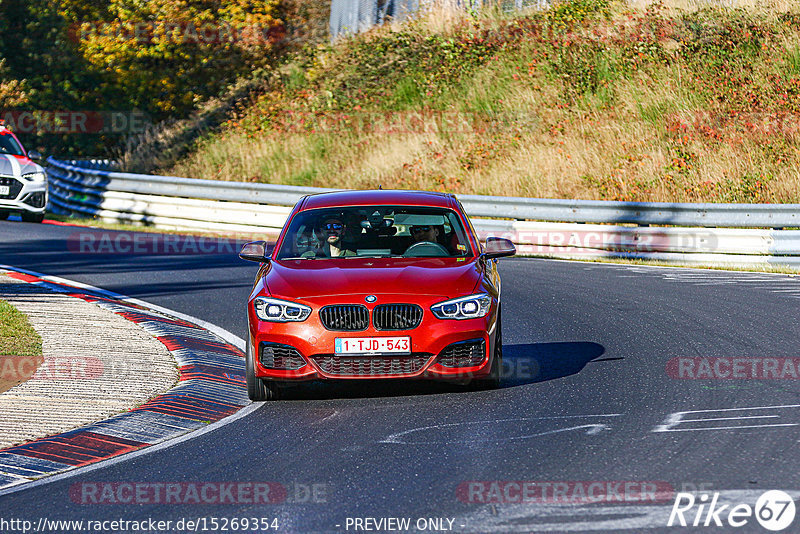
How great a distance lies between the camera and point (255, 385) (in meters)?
8.91

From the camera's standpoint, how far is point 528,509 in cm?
579

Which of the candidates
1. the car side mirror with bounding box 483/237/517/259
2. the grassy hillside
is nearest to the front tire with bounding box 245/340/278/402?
the car side mirror with bounding box 483/237/517/259

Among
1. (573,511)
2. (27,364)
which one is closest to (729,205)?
(27,364)

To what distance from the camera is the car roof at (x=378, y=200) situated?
1013cm

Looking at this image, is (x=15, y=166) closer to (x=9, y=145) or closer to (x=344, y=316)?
(x=9, y=145)

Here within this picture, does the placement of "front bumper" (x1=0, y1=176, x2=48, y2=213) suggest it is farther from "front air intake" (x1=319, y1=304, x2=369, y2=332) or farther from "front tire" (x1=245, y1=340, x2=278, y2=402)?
"front air intake" (x1=319, y1=304, x2=369, y2=332)

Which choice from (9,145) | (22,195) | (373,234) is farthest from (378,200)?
(9,145)

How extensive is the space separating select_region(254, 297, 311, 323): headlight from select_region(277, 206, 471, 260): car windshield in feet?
3.35

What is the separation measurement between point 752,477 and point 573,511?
3.76ft

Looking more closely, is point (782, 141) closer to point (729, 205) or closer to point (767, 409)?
point (729, 205)

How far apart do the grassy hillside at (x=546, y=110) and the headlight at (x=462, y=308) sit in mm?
13890

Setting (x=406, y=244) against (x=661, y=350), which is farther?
(x=661, y=350)

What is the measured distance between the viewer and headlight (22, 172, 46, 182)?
2412 centimetres

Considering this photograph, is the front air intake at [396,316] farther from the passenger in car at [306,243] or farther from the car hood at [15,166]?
the car hood at [15,166]
